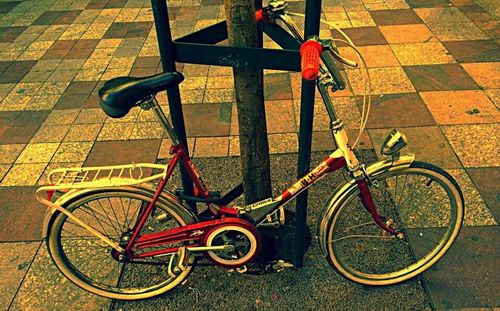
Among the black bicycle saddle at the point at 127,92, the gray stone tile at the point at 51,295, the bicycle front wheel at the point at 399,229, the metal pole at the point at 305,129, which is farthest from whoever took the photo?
the gray stone tile at the point at 51,295

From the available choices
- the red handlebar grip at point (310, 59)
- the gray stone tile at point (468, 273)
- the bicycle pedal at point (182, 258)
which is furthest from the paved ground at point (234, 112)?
the red handlebar grip at point (310, 59)

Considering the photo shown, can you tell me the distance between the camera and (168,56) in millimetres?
Result: 2221

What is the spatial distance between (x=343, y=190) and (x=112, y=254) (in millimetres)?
1414

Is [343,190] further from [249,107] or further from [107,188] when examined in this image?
[107,188]

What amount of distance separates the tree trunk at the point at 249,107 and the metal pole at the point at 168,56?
32cm

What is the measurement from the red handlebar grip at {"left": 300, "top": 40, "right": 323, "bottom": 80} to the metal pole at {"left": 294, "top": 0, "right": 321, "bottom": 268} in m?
0.12

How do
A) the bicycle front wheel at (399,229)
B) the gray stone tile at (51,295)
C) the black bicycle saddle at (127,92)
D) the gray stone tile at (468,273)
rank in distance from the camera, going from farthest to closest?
the gray stone tile at (51,295)
the gray stone tile at (468,273)
the bicycle front wheel at (399,229)
the black bicycle saddle at (127,92)

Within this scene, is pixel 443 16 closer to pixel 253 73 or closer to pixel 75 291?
pixel 253 73

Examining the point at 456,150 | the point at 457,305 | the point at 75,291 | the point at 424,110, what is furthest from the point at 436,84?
the point at 75,291

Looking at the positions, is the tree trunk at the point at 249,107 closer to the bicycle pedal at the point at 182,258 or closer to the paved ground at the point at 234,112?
the bicycle pedal at the point at 182,258

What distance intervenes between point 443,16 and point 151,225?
4.89 metres

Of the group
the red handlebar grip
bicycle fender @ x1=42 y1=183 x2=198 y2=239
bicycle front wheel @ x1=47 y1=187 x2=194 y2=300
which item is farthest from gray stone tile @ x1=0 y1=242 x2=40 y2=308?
the red handlebar grip

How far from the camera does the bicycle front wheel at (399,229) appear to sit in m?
2.47

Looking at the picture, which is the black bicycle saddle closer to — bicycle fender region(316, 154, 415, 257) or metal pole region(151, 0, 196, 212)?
metal pole region(151, 0, 196, 212)
